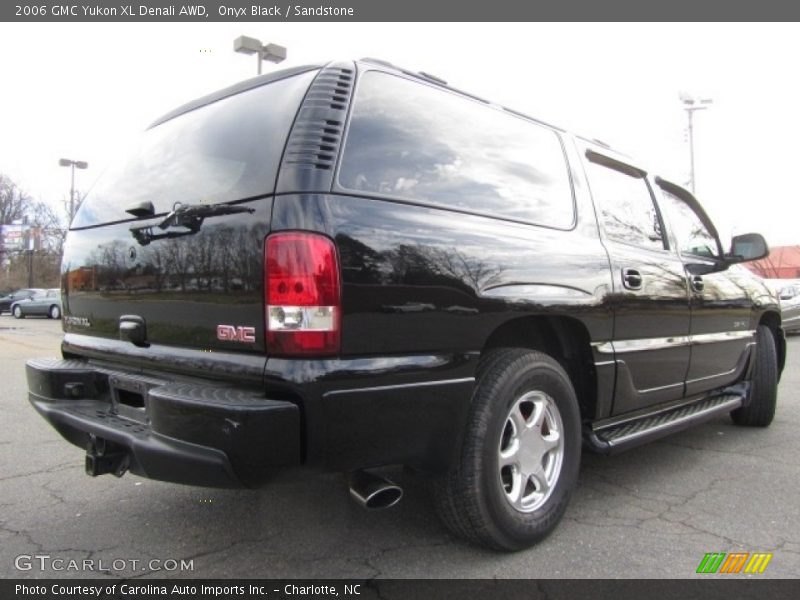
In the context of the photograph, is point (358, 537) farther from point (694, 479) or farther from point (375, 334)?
point (694, 479)

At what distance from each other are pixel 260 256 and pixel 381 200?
1.60 ft

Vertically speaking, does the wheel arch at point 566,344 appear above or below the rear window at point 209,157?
below

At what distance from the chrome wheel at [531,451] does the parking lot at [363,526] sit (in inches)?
9.3

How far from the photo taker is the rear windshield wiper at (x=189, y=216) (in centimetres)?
229

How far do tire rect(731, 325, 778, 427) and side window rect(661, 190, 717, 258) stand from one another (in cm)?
102

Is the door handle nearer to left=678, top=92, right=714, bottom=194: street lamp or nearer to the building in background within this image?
left=678, top=92, right=714, bottom=194: street lamp

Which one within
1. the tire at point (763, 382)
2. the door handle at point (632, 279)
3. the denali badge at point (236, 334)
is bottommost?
the tire at point (763, 382)

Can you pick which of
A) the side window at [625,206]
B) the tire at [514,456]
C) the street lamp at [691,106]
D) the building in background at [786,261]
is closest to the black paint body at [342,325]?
the tire at [514,456]

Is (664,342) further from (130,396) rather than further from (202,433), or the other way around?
(130,396)

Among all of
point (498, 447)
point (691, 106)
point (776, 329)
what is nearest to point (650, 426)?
point (498, 447)

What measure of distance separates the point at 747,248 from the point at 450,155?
9.56 ft

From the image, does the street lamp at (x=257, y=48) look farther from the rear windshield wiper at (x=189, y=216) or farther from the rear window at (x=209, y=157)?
the rear windshield wiper at (x=189, y=216)

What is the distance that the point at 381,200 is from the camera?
90.8 inches

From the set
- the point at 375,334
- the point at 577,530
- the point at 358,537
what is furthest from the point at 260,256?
the point at 577,530
